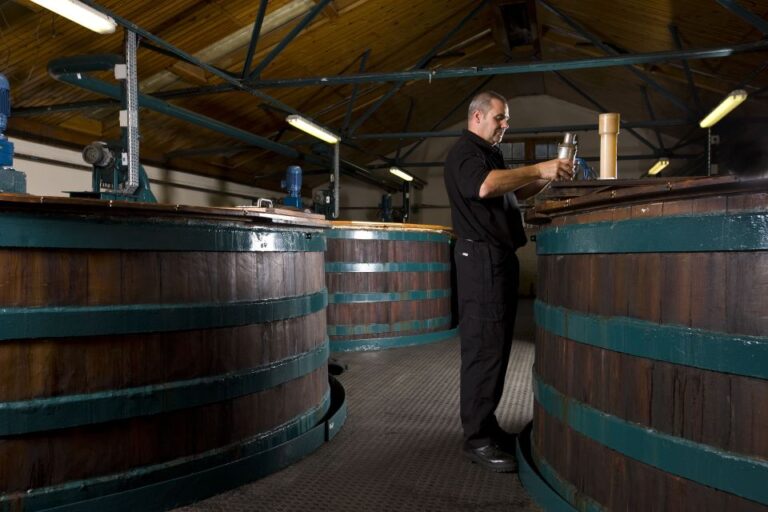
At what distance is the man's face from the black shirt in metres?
0.04

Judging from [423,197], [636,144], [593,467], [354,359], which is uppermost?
[636,144]

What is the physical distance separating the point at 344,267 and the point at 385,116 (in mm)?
8318

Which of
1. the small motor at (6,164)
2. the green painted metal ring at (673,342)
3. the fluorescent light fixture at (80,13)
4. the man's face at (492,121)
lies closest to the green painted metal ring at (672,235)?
the green painted metal ring at (673,342)

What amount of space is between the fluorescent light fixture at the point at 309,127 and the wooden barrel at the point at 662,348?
23.2 feet

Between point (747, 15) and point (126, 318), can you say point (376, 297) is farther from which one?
point (747, 15)

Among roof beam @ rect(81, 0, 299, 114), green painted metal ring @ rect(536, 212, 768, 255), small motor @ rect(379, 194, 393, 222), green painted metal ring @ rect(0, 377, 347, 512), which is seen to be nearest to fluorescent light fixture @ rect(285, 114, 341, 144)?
roof beam @ rect(81, 0, 299, 114)

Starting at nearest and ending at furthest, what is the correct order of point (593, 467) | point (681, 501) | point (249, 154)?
point (681, 501), point (593, 467), point (249, 154)

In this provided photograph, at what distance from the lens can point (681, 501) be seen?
1.62 meters

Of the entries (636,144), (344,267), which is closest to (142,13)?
(344,267)

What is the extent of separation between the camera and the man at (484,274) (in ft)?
9.20

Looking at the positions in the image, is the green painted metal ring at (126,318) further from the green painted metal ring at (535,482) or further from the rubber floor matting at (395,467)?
the green painted metal ring at (535,482)

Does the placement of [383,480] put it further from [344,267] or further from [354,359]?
[344,267]

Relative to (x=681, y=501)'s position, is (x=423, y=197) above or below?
above

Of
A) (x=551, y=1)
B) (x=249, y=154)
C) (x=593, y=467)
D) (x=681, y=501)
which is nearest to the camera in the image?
(x=681, y=501)
